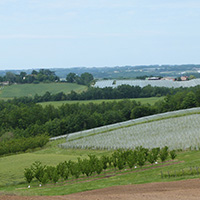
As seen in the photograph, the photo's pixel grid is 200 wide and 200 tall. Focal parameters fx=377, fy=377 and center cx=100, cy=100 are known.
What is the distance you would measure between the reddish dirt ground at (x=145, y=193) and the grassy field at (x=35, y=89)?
143 metres

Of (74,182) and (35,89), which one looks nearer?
(74,182)

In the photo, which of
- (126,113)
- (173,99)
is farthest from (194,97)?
(126,113)

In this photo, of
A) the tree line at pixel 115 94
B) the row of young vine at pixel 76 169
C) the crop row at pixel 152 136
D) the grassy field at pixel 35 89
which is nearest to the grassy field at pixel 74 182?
the row of young vine at pixel 76 169

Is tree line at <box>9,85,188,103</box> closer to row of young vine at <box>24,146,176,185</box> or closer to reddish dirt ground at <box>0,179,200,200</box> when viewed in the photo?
row of young vine at <box>24,146,176,185</box>

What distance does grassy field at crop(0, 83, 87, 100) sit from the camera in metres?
176

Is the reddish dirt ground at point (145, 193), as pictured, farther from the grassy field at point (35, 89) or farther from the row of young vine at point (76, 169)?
the grassy field at point (35, 89)

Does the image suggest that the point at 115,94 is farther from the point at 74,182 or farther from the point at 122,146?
the point at 74,182

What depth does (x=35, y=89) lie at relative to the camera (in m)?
188

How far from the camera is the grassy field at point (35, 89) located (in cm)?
17606

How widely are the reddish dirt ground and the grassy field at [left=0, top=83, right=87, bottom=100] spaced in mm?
143480

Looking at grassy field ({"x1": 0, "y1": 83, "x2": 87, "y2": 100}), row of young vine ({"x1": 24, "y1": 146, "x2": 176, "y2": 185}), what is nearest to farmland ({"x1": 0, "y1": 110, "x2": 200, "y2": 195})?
row of young vine ({"x1": 24, "y1": 146, "x2": 176, "y2": 185})

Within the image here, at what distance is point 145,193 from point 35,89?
164254 millimetres

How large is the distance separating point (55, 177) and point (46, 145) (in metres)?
40.5

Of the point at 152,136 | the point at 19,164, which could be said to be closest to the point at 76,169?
the point at 19,164
